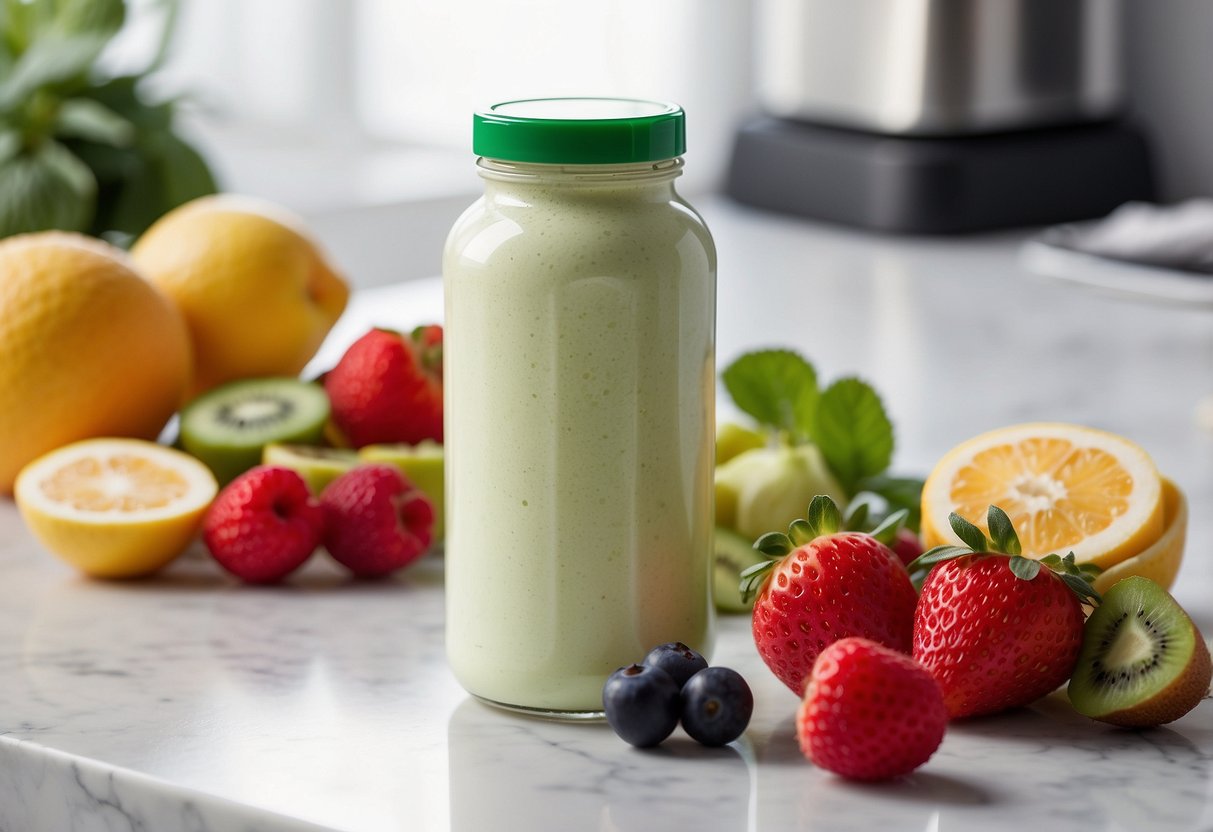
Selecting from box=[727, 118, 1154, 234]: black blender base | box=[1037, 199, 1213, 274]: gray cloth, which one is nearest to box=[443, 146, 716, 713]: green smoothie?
box=[1037, 199, 1213, 274]: gray cloth

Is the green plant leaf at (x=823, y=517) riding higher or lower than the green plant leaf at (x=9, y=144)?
lower

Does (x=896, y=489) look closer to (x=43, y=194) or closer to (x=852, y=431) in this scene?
(x=852, y=431)

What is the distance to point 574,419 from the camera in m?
0.73

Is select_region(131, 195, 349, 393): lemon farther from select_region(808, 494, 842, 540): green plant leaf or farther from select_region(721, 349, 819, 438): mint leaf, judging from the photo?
select_region(808, 494, 842, 540): green plant leaf

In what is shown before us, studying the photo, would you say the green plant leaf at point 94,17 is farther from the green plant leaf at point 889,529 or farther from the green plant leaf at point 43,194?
the green plant leaf at point 889,529

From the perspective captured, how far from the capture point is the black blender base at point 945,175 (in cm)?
206

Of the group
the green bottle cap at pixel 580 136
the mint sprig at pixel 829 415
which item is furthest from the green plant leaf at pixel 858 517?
the green bottle cap at pixel 580 136

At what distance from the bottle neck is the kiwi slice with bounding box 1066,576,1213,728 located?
28 cm

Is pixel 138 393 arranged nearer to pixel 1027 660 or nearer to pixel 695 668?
pixel 695 668

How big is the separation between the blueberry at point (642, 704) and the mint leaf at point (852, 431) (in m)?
0.32

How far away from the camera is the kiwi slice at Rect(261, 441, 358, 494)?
39.6 inches

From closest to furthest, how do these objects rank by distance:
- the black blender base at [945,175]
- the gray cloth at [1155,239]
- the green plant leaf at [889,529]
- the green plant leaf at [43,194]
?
the green plant leaf at [889,529]
the green plant leaf at [43,194]
the gray cloth at [1155,239]
the black blender base at [945,175]

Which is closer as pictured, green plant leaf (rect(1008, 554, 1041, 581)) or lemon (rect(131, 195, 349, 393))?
green plant leaf (rect(1008, 554, 1041, 581))

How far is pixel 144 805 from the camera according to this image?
0.69 m
